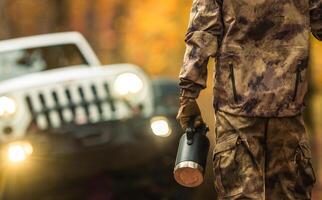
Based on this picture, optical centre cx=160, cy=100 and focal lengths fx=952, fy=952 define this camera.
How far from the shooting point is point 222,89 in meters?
4.33

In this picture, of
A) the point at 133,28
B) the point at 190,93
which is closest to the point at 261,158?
the point at 190,93

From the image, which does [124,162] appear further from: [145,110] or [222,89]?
[222,89]

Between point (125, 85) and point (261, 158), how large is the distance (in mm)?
4418

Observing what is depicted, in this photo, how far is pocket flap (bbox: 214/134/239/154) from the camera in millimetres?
4262

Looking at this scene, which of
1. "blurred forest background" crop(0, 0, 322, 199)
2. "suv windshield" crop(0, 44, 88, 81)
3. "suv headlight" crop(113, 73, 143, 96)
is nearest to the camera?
"suv headlight" crop(113, 73, 143, 96)

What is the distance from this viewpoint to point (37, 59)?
9.12 m

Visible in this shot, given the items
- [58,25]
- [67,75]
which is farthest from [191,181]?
[58,25]

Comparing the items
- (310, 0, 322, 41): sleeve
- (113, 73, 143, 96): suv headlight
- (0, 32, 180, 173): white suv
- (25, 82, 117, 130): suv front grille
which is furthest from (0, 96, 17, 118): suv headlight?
(310, 0, 322, 41): sleeve

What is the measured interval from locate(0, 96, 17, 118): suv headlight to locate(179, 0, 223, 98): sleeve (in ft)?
11.9

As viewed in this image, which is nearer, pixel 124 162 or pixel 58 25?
Answer: pixel 124 162

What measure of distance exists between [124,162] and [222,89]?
2.72 m

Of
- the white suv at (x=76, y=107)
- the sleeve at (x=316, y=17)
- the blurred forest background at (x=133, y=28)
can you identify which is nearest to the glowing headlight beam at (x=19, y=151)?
the white suv at (x=76, y=107)

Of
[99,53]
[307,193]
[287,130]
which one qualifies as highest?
[99,53]

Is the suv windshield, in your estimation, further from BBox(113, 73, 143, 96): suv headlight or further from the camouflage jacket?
the camouflage jacket
